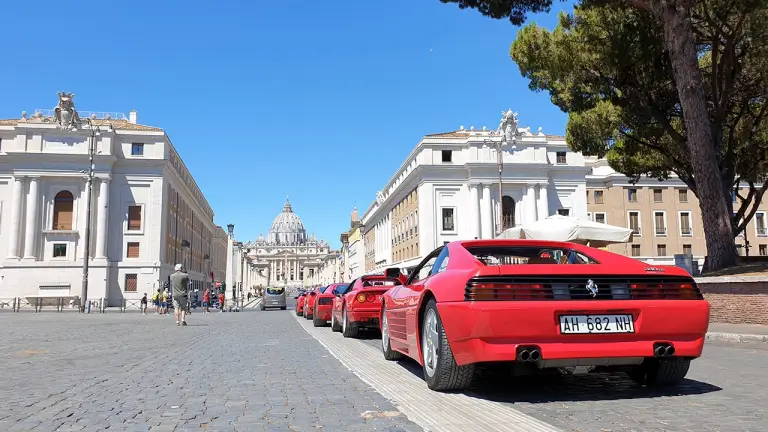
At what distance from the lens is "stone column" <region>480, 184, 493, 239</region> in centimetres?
5394

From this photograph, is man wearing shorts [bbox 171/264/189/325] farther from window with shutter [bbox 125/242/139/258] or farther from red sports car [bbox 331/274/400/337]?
window with shutter [bbox 125/242/139/258]

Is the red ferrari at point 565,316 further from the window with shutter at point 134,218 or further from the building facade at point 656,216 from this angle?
the building facade at point 656,216

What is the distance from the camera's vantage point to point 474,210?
54.0 m

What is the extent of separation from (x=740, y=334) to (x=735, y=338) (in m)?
0.11

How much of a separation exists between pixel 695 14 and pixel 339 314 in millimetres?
14590

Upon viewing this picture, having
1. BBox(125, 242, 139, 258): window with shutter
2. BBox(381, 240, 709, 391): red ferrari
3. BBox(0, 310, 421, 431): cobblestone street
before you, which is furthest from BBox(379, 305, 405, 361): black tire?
BBox(125, 242, 139, 258): window with shutter

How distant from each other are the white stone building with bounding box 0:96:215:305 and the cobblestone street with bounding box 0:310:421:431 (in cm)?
4258

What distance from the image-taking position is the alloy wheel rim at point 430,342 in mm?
5078

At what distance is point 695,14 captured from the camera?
1828 cm

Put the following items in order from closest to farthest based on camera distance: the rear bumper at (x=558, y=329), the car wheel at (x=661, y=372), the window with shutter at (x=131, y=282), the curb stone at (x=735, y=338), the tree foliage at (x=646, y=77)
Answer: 1. the rear bumper at (x=558, y=329)
2. the car wheel at (x=661, y=372)
3. the curb stone at (x=735, y=338)
4. the tree foliage at (x=646, y=77)
5. the window with shutter at (x=131, y=282)

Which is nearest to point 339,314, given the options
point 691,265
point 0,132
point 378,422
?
point 378,422

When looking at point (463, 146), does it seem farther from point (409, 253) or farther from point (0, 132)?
point (0, 132)

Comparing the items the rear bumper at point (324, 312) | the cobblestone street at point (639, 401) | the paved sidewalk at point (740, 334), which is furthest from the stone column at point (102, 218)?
the cobblestone street at point (639, 401)

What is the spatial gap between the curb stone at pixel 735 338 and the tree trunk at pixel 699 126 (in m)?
5.04
